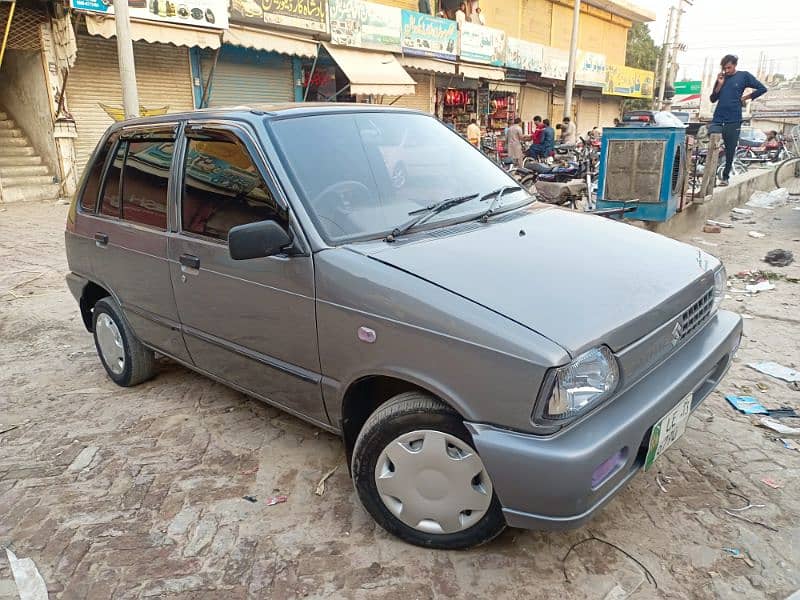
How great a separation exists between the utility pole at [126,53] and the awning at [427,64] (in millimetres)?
10387

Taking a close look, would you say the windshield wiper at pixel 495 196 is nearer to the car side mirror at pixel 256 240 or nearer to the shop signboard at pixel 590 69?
the car side mirror at pixel 256 240

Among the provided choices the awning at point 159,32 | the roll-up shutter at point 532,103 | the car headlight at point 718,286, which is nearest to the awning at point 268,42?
the awning at point 159,32

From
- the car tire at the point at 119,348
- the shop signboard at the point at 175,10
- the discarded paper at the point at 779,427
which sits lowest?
the discarded paper at the point at 779,427

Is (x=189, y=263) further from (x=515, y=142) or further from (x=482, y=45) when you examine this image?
(x=482, y=45)

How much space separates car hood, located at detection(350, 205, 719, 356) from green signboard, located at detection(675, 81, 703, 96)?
5766 cm

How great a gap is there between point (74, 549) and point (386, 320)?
67.8 inches

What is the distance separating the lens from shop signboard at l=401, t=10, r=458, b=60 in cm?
1677

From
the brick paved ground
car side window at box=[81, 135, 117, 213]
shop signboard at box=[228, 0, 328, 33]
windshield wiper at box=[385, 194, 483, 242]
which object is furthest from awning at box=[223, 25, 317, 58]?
windshield wiper at box=[385, 194, 483, 242]

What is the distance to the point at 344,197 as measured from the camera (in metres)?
2.72

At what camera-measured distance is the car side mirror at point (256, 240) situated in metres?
2.42

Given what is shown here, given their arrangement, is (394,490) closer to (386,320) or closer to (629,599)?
(386,320)

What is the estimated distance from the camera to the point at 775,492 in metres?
2.76

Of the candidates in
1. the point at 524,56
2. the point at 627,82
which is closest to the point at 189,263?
the point at 524,56

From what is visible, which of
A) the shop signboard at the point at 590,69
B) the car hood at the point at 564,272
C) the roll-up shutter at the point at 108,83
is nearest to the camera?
the car hood at the point at 564,272
